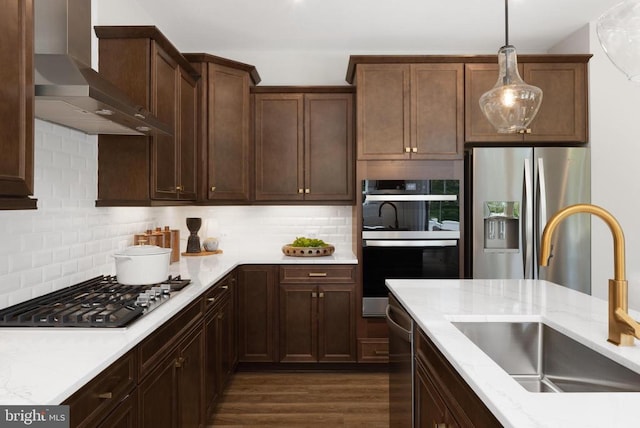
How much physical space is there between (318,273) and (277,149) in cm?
120

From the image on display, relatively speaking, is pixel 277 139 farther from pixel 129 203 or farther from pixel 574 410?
A: pixel 574 410

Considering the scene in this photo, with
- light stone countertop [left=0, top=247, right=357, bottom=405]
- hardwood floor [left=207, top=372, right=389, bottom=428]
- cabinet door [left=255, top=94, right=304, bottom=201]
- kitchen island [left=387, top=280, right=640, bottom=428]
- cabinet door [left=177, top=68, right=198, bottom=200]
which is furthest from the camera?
cabinet door [left=255, top=94, right=304, bottom=201]

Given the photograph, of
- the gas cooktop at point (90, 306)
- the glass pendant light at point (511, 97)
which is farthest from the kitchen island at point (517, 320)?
the gas cooktop at point (90, 306)

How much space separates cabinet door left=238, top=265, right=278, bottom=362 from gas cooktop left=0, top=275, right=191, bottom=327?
1.20 meters

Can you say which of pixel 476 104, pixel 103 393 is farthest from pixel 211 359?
pixel 476 104

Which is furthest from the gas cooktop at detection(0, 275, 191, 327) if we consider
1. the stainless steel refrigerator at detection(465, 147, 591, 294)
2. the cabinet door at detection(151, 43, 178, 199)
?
the stainless steel refrigerator at detection(465, 147, 591, 294)

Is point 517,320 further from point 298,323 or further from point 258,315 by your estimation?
point 258,315

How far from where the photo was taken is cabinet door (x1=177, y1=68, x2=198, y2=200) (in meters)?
3.13

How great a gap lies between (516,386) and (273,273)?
2721 mm

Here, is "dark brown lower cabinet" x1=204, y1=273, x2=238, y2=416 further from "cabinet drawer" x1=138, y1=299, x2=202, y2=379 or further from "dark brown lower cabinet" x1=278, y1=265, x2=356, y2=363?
"dark brown lower cabinet" x1=278, y1=265, x2=356, y2=363

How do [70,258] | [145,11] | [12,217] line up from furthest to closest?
[145,11]
[70,258]
[12,217]

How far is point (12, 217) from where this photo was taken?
1.88 m

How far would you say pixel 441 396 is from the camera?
144cm

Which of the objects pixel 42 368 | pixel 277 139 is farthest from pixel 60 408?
pixel 277 139
